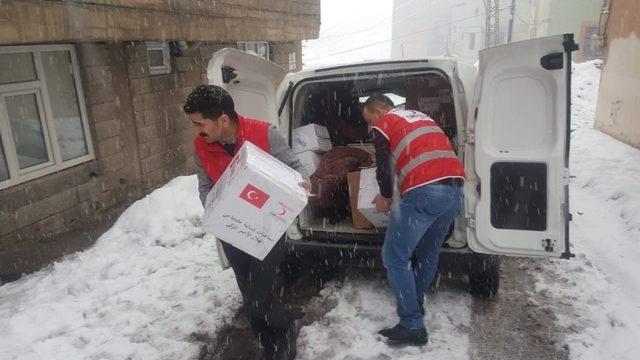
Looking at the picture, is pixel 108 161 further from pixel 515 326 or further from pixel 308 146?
pixel 515 326

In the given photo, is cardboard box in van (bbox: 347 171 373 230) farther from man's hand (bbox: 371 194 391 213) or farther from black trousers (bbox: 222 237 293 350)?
black trousers (bbox: 222 237 293 350)

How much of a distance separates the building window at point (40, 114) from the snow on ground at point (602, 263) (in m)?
5.49

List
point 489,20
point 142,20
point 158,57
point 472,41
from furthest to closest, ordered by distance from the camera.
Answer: point 472,41 → point 489,20 → point 158,57 → point 142,20

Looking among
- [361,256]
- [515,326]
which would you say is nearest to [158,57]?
[361,256]

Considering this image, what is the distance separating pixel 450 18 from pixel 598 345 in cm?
5540

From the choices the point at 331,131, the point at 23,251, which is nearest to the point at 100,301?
the point at 23,251

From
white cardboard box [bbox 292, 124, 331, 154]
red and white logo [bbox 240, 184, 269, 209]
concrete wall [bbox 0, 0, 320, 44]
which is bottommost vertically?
white cardboard box [bbox 292, 124, 331, 154]

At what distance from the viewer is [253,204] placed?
249cm

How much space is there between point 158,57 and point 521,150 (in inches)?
254

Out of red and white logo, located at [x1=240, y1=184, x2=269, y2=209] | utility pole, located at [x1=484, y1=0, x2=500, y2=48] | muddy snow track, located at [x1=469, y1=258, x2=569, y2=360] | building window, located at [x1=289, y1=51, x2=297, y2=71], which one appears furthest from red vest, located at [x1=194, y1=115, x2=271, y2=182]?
utility pole, located at [x1=484, y1=0, x2=500, y2=48]

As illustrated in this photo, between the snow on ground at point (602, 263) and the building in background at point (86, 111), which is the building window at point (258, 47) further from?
the snow on ground at point (602, 263)

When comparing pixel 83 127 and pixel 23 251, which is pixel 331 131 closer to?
pixel 83 127

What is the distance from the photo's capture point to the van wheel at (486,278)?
363 cm

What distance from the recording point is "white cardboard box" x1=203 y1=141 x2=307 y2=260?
245 cm
